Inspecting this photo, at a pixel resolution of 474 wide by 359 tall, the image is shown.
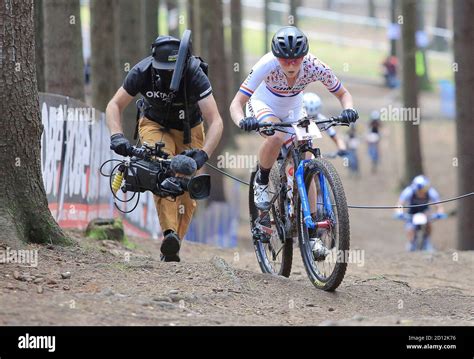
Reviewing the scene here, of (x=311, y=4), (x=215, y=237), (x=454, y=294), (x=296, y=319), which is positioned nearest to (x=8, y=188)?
(x=296, y=319)

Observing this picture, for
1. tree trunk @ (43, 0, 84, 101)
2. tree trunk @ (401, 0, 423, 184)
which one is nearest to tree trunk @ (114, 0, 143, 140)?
tree trunk @ (43, 0, 84, 101)

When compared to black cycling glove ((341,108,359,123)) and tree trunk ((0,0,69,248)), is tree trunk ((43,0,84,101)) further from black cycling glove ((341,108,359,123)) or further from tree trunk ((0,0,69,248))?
black cycling glove ((341,108,359,123))

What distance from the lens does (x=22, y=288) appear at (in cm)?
671

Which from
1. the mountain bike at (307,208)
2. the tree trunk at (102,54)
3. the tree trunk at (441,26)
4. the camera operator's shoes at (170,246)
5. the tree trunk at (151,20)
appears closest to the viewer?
the mountain bike at (307,208)

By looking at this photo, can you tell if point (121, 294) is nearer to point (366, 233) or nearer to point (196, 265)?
point (196, 265)

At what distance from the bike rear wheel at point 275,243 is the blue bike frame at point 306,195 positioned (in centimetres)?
64

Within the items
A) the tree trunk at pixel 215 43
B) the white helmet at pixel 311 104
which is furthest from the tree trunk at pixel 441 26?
the white helmet at pixel 311 104

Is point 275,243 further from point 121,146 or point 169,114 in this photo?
point 121,146

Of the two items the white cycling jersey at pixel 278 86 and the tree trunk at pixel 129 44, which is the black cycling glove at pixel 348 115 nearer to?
the white cycling jersey at pixel 278 86

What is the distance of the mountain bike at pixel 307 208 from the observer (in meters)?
7.73

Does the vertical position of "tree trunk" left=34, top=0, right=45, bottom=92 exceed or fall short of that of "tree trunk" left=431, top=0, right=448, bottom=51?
it falls short

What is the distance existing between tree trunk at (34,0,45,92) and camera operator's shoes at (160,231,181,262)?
13.8ft

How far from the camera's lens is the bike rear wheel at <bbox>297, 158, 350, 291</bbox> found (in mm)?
7574
